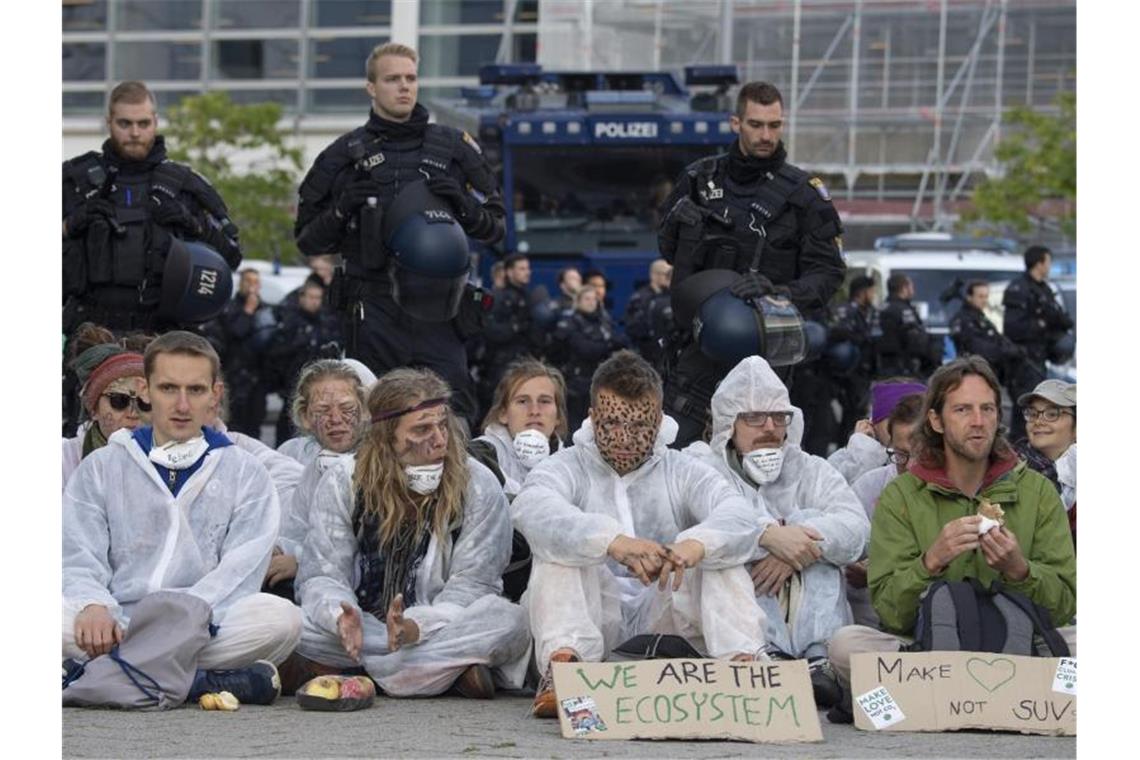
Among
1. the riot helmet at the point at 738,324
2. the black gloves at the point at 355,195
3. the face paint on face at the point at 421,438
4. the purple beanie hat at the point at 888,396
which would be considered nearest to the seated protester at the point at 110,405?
the face paint on face at the point at 421,438

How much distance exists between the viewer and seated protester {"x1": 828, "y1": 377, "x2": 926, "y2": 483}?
406 inches

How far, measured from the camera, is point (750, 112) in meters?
10.5

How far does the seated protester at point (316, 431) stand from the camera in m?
8.88

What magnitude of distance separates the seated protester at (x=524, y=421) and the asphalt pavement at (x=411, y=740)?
79.4 inches

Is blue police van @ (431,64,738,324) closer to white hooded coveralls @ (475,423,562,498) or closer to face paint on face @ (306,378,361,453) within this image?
white hooded coveralls @ (475,423,562,498)

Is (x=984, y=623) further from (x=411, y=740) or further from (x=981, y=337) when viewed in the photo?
(x=981, y=337)

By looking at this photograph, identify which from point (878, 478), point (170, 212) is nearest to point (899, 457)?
point (878, 478)

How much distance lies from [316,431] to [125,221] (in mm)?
2060

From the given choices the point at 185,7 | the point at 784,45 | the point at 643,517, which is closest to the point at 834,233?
the point at 643,517

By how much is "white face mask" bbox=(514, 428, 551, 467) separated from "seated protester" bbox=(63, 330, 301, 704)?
1854 mm

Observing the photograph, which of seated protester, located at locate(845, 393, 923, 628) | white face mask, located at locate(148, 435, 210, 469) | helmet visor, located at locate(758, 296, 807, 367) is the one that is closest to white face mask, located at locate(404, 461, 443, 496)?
white face mask, located at locate(148, 435, 210, 469)

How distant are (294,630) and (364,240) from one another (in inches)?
128

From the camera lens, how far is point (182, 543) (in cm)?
809

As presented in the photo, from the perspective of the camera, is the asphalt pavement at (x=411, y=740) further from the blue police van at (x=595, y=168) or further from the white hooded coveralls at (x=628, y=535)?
the blue police van at (x=595, y=168)
